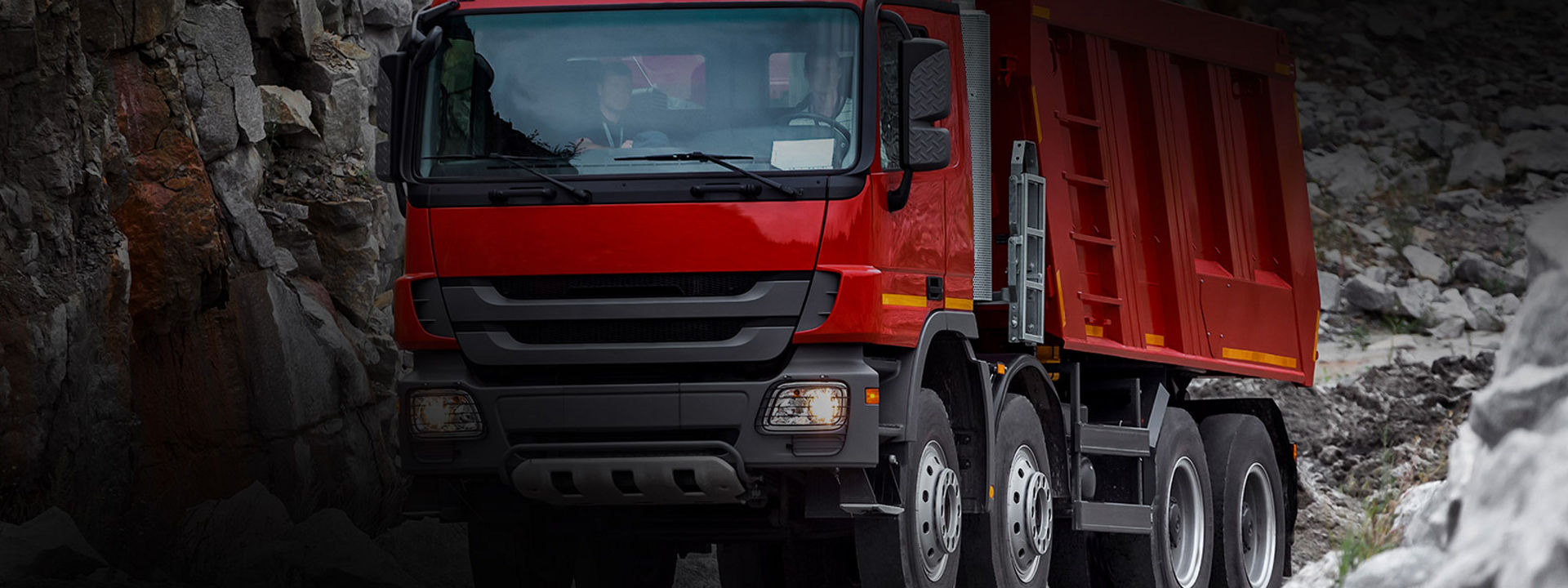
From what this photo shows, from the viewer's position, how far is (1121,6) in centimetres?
961

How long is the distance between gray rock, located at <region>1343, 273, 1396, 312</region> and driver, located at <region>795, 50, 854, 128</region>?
15.1 m

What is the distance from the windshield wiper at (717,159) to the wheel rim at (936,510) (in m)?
1.34

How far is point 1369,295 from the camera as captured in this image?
816 inches

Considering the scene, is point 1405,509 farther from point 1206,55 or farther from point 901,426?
point 1206,55

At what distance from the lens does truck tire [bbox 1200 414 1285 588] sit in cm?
1067

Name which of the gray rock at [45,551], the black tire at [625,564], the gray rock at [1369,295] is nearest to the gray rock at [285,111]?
the gray rock at [45,551]

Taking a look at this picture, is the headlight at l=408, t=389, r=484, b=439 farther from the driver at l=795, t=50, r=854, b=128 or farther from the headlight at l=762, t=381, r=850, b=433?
the driver at l=795, t=50, r=854, b=128

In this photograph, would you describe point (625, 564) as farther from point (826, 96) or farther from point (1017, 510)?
point (826, 96)

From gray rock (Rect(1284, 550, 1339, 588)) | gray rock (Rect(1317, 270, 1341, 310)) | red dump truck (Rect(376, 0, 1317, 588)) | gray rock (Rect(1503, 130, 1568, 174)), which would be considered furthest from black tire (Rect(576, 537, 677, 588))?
gray rock (Rect(1503, 130, 1568, 174))

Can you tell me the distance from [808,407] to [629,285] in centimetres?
90

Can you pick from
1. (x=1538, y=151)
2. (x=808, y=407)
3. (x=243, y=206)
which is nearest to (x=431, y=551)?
(x=243, y=206)

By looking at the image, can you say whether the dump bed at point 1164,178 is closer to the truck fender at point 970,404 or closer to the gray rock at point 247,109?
the truck fender at point 970,404

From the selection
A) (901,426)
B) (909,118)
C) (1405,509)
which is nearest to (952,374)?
(901,426)

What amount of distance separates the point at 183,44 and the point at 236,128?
894 millimetres
